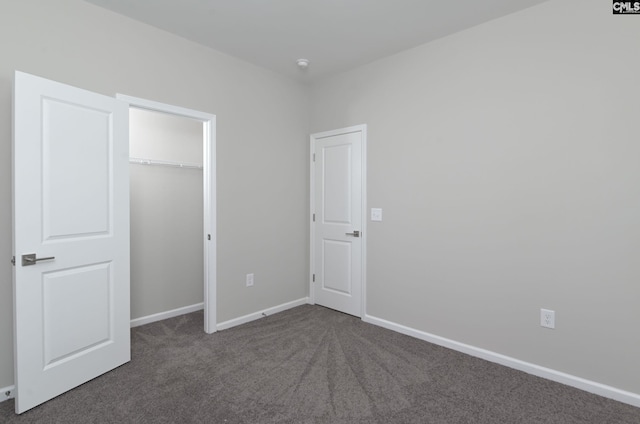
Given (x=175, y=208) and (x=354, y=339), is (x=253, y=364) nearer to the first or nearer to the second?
(x=354, y=339)

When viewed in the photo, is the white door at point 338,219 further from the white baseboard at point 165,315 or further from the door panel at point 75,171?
the door panel at point 75,171

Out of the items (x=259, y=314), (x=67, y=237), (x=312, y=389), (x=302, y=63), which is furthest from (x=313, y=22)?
(x=259, y=314)

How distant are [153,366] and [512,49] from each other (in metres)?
3.71

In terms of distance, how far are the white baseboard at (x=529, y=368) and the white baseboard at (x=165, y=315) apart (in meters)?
2.23

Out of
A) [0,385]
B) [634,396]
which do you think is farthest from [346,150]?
[0,385]

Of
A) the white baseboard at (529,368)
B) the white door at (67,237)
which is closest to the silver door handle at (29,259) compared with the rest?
the white door at (67,237)

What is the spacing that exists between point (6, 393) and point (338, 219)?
2998 millimetres

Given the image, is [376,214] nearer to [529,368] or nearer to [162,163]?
[529,368]

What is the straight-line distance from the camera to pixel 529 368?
95.8 inches

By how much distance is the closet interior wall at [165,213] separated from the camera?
338cm

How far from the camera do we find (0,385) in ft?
6.86

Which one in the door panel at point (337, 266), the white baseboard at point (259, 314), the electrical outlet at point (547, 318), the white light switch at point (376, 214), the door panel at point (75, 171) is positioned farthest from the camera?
the door panel at point (337, 266)

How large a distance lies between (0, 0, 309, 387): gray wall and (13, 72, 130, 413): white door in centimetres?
27

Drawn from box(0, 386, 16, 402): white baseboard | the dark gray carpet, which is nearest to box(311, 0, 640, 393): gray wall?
the dark gray carpet
